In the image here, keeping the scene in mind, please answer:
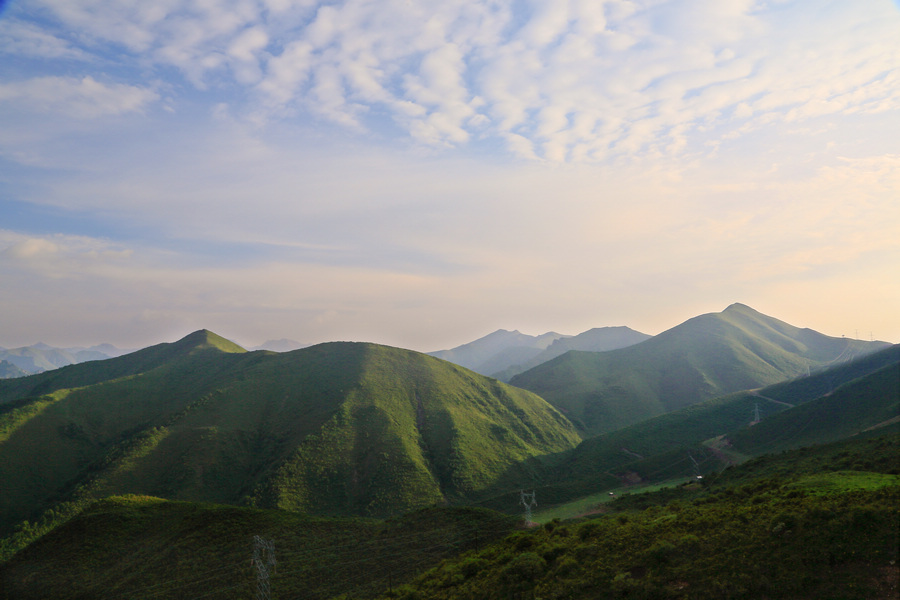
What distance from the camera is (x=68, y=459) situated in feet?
307

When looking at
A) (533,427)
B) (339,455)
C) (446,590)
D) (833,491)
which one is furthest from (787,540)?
(533,427)

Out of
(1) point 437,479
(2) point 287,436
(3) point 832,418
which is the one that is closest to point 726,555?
(1) point 437,479

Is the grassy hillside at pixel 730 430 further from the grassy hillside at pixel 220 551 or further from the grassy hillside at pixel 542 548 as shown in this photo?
the grassy hillside at pixel 220 551

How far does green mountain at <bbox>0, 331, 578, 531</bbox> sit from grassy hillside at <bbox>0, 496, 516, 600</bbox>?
69.5 ft

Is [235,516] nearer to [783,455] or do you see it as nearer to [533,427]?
[783,455]

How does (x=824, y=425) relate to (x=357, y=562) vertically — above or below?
above

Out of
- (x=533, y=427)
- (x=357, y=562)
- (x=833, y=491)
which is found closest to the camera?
(x=833, y=491)

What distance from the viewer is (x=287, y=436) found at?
99.2 meters

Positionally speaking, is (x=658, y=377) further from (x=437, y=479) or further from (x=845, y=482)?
(x=845, y=482)

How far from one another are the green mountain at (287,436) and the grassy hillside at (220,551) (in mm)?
21184

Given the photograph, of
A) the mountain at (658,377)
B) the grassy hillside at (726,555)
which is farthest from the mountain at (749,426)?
→ the grassy hillside at (726,555)

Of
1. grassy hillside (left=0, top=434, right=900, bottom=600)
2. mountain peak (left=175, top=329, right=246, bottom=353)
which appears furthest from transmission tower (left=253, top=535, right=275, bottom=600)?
mountain peak (left=175, top=329, right=246, bottom=353)

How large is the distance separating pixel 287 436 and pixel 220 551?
50595 millimetres

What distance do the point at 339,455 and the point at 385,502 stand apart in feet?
54.7
